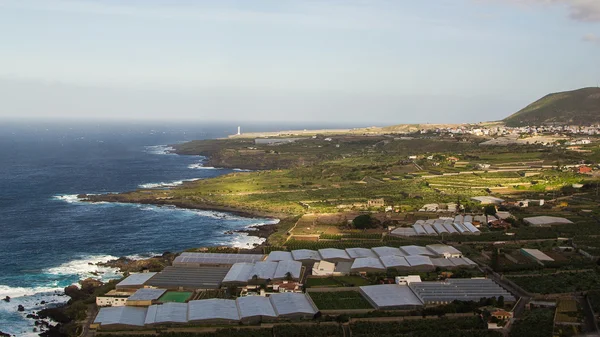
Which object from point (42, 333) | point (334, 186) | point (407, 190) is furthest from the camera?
point (334, 186)

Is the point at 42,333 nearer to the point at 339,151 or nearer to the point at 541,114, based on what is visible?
the point at 339,151

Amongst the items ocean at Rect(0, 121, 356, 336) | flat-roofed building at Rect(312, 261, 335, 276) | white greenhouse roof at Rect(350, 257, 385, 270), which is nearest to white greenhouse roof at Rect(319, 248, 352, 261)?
white greenhouse roof at Rect(350, 257, 385, 270)

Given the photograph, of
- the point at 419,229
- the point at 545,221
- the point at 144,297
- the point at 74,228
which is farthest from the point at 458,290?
the point at 74,228

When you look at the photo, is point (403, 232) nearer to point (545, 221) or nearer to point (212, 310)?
point (545, 221)

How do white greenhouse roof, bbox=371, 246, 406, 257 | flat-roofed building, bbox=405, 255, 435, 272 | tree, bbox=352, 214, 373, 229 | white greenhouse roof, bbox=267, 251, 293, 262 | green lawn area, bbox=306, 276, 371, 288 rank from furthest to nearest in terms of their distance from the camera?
tree, bbox=352, 214, 373, 229 → white greenhouse roof, bbox=371, 246, 406, 257 → white greenhouse roof, bbox=267, 251, 293, 262 → flat-roofed building, bbox=405, 255, 435, 272 → green lawn area, bbox=306, 276, 371, 288

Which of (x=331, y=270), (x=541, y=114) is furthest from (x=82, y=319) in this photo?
(x=541, y=114)

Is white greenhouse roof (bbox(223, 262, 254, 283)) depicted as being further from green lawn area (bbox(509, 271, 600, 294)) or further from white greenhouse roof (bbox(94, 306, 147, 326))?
green lawn area (bbox(509, 271, 600, 294))
